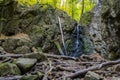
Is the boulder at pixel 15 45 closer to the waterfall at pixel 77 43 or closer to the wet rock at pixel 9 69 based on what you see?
the waterfall at pixel 77 43

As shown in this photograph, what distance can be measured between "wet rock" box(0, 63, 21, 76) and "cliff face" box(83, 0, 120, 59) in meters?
6.79

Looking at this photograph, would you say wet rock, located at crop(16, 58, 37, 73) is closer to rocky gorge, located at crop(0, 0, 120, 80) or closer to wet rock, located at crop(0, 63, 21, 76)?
wet rock, located at crop(0, 63, 21, 76)

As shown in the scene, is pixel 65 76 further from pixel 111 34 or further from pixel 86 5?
pixel 86 5

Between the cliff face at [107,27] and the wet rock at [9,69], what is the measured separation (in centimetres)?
679

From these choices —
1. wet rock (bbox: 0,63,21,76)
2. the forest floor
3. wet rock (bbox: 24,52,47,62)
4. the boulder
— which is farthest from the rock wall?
wet rock (bbox: 0,63,21,76)

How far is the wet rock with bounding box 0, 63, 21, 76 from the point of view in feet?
18.2

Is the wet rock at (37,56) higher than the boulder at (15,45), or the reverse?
the wet rock at (37,56)

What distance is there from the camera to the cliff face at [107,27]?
476 inches

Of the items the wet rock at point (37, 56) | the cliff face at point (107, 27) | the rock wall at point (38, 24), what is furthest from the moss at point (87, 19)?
the wet rock at point (37, 56)

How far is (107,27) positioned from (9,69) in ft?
27.3

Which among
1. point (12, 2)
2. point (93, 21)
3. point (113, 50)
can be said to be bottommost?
point (113, 50)

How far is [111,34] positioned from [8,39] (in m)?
5.70

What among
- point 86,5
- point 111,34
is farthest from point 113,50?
point 86,5

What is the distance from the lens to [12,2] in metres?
12.7
